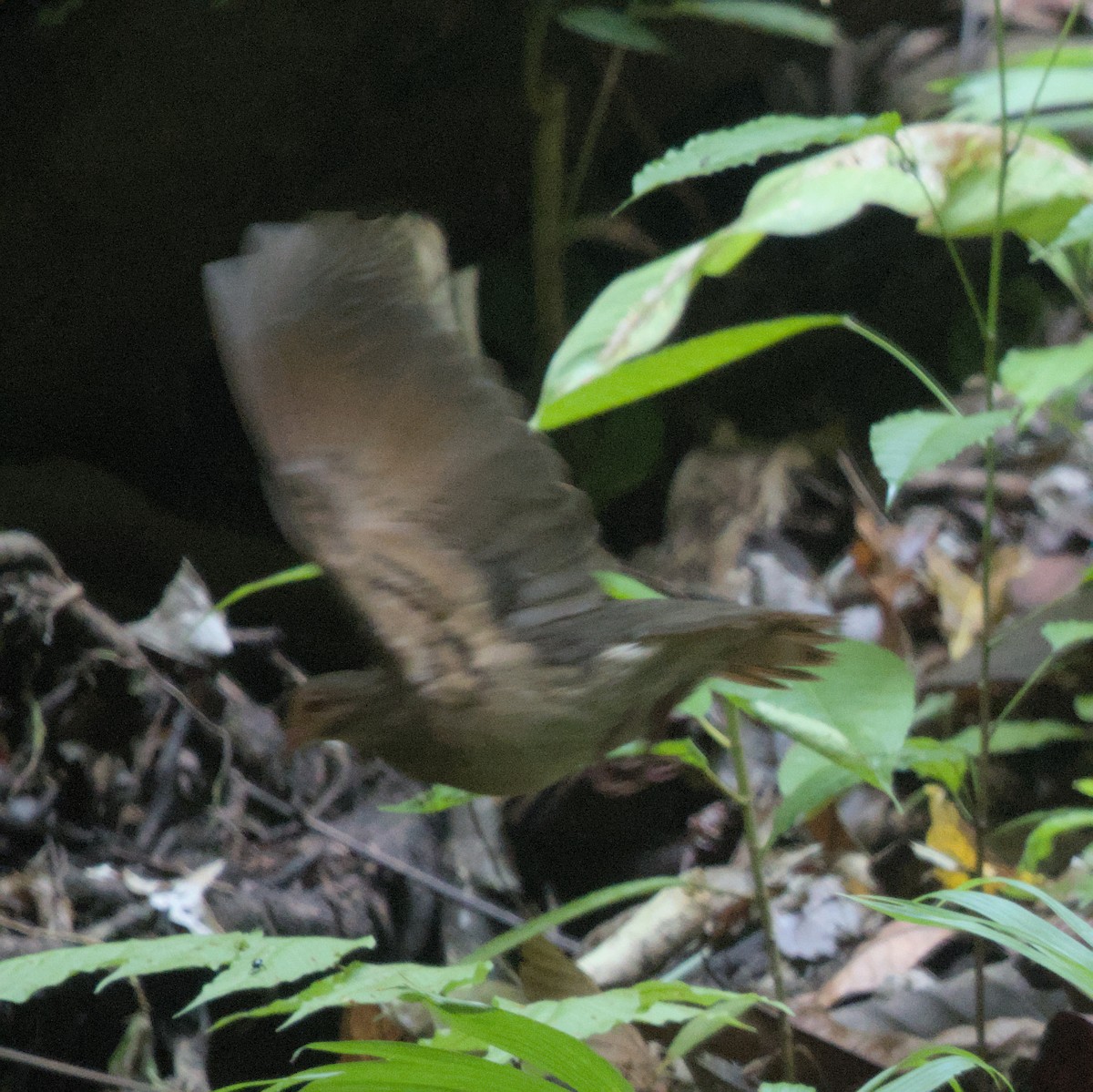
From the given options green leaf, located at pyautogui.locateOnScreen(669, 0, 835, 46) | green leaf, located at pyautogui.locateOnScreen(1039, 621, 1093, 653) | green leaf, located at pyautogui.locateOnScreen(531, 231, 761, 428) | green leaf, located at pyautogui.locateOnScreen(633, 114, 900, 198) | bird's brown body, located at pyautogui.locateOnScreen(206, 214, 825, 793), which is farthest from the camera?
green leaf, located at pyautogui.locateOnScreen(669, 0, 835, 46)

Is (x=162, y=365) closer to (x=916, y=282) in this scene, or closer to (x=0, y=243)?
(x=0, y=243)

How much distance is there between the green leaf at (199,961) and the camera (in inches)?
34.3

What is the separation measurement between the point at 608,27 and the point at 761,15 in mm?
380

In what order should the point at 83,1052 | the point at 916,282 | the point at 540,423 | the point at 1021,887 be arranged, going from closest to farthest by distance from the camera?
the point at 1021,887 < the point at 540,423 < the point at 83,1052 < the point at 916,282

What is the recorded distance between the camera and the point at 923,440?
1.11 m

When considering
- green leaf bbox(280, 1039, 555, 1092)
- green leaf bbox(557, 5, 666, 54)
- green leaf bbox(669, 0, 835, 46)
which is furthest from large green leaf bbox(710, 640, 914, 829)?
green leaf bbox(669, 0, 835, 46)

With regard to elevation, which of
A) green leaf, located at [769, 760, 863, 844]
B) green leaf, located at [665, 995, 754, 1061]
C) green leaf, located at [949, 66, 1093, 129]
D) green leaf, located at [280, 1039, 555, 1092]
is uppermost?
green leaf, located at [949, 66, 1093, 129]

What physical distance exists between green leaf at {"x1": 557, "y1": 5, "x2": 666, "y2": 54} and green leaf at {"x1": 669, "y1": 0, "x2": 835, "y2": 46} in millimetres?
132

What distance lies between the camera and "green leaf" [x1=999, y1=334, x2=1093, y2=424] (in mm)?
1413

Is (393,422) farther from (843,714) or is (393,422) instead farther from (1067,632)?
(1067,632)

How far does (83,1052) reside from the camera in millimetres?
1433

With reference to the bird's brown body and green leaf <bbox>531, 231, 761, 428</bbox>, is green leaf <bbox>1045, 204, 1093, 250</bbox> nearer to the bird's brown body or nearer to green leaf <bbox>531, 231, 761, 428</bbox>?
the bird's brown body

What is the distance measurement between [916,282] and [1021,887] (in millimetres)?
2337

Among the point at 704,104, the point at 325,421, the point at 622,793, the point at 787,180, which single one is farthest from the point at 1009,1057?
the point at 704,104
